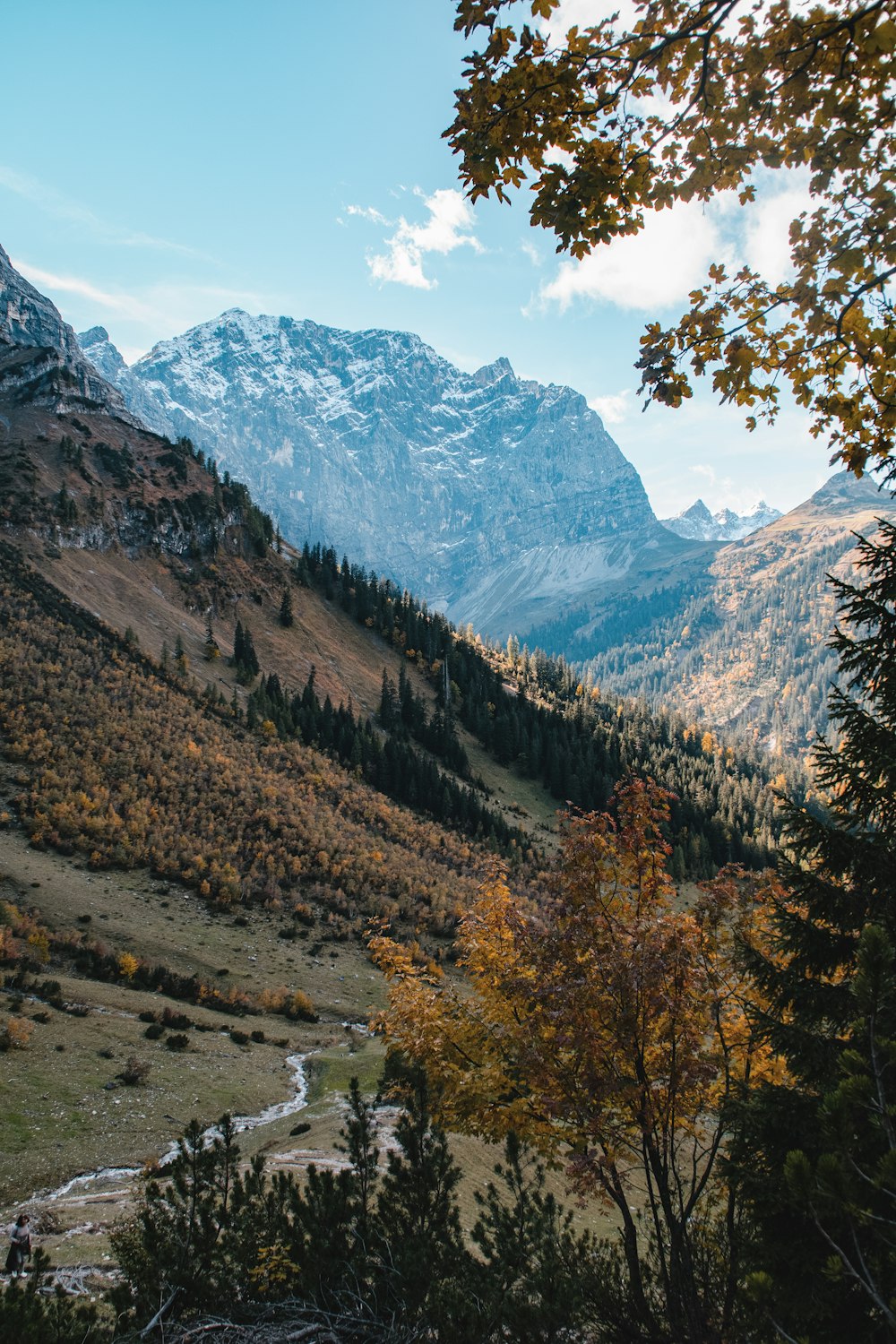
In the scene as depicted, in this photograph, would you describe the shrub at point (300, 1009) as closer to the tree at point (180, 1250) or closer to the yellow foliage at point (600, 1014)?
the yellow foliage at point (600, 1014)

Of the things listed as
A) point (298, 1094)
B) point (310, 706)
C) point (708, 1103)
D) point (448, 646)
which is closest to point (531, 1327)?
point (708, 1103)

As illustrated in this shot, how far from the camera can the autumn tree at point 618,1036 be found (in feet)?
23.1

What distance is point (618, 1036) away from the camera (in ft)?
23.2

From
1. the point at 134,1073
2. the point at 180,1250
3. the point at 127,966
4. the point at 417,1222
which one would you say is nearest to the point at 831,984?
the point at 417,1222

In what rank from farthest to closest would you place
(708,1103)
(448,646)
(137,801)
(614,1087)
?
1. (448,646)
2. (137,801)
3. (708,1103)
4. (614,1087)

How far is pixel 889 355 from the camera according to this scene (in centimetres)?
455

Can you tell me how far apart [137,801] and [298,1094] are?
33.4 meters

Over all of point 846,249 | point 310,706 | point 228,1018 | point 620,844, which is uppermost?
point 846,249

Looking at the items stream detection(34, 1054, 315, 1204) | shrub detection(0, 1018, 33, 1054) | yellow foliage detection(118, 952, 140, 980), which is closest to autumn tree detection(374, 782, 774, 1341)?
stream detection(34, 1054, 315, 1204)

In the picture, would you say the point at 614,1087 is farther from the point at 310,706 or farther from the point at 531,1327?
the point at 310,706

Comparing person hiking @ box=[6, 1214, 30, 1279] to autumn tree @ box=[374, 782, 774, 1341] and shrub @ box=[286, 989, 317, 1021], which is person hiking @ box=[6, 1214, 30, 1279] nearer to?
autumn tree @ box=[374, 782, 774, 1341]

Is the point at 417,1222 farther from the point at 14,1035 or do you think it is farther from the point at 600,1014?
the point at 14,1035

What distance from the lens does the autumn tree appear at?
23.1 feet

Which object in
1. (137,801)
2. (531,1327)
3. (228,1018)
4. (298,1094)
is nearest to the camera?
(531,1327)
